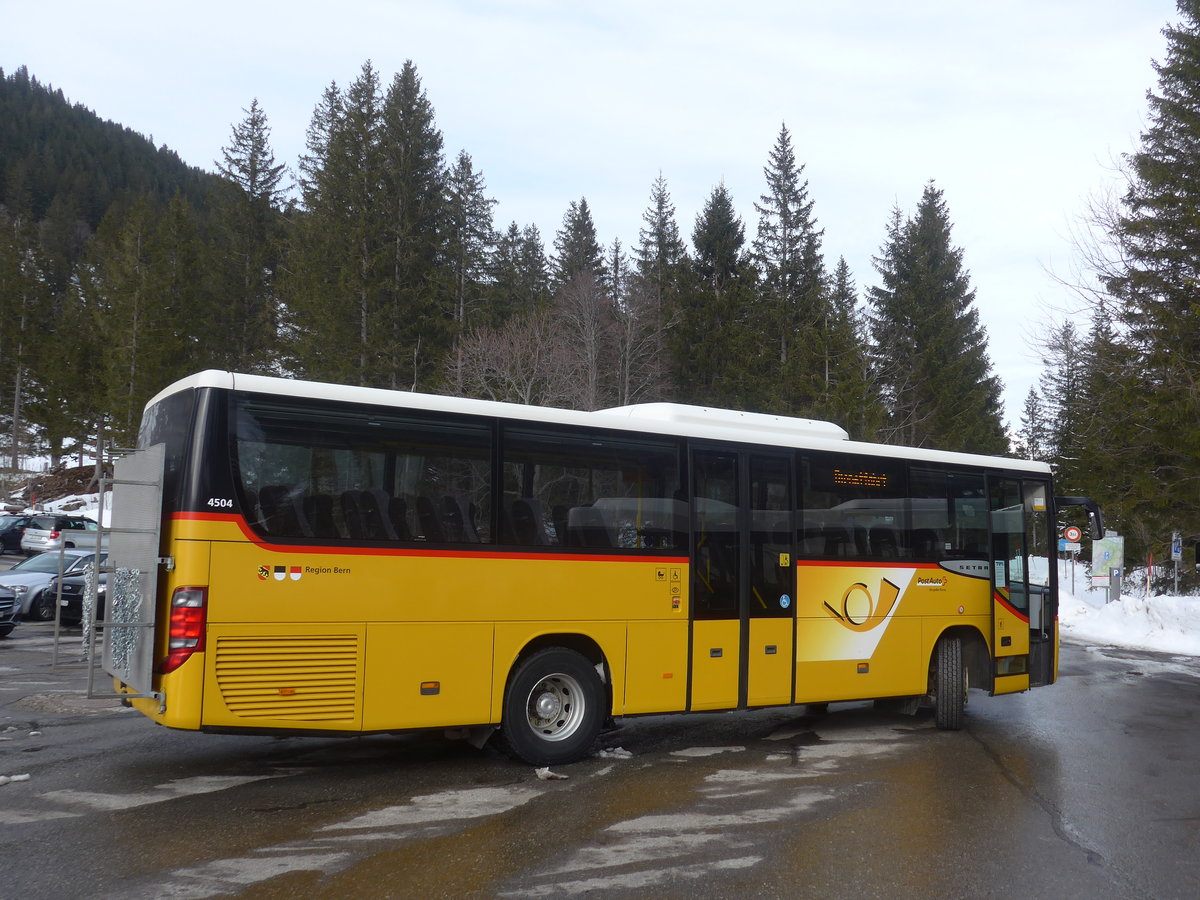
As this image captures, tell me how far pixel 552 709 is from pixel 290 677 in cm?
230

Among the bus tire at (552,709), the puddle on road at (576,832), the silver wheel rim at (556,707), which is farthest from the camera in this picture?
the silver wheel rim at (556,707)

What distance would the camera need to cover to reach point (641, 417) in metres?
9.48

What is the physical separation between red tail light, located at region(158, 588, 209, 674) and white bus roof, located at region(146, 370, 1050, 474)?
4.85 feet

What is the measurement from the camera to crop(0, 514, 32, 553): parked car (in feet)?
120

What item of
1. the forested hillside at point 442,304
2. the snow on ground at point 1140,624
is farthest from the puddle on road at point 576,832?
the forested hillside at point 442,304

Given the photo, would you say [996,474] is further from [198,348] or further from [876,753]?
[198,348]

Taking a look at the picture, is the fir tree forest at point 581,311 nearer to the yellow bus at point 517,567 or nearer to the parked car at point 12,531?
the parked car at point 12,531

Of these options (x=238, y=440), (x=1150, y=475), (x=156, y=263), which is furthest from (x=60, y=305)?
(x=238, y=440)

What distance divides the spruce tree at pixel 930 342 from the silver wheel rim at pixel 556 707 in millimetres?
38123

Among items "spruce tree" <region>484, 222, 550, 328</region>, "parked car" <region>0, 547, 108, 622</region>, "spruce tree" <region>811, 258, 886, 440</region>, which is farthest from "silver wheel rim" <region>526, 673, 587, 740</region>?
"spruce tree" <region>484, 222, 550, 328</region>

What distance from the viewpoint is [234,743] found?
9.09m

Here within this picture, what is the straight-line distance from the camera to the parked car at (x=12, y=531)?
3652 cm

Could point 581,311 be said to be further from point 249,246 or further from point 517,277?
point 249,246

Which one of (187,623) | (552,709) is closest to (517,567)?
(552,709)
